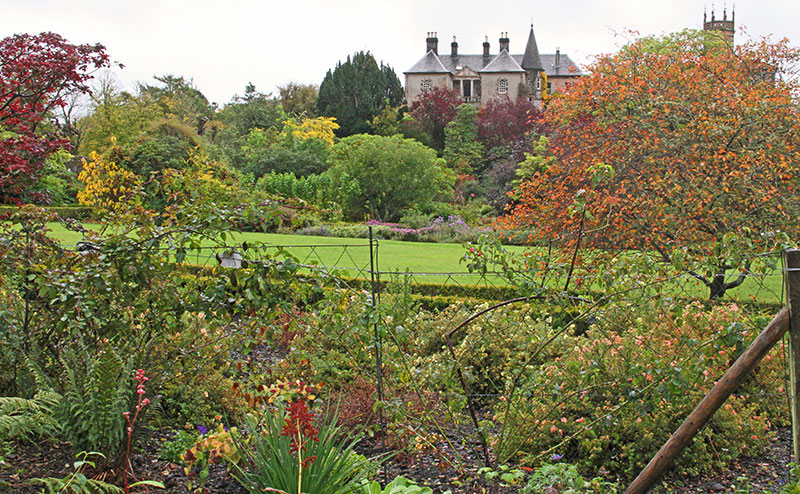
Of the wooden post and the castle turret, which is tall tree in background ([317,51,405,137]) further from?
the wooden post

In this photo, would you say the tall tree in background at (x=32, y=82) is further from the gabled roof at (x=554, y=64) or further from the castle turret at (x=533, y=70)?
the gabled roof at (x=554, y=64)

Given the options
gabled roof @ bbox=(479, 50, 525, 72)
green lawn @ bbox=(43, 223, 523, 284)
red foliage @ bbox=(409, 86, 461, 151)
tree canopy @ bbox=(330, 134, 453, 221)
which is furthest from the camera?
gabled roof @ bbox=(479, 50, 525, 72)

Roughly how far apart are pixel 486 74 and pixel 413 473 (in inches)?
1720

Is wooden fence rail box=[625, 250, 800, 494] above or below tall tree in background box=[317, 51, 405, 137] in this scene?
below

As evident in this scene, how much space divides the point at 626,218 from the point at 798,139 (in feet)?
5.83

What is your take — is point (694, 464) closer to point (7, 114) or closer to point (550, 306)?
point (550, 306)

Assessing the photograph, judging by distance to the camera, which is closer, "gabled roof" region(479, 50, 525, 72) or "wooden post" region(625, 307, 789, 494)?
"wooden post" region(625, 307, 789, 494)

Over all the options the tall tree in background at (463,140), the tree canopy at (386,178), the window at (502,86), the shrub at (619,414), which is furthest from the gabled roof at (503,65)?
the shrub at (619,414)

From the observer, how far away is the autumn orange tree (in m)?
6.20

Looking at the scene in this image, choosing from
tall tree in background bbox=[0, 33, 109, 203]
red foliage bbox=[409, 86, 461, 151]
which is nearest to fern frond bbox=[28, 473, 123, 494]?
tall tree in background bbox=[0, 33, 109, 203]

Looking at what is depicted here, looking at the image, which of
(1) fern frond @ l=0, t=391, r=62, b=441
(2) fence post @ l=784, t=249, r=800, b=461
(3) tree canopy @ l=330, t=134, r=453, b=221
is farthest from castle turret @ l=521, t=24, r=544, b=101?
(1) fern frond @ l=0, t=391, r=62, b=441

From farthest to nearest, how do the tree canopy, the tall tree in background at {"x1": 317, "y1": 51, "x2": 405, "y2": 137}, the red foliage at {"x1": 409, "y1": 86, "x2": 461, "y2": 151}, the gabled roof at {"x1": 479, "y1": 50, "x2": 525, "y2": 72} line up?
the gabled roof at {"x1": 479, "y1": 50, "x2": 525, "y2": 72} < the tall tree in background at {"x1": 317, "y1": 51, "x2": 405, "y2": 137} < the red foliage at {"x1": 409, "y1": 86, "x2": 461, "y2": 151} < the tree canopy

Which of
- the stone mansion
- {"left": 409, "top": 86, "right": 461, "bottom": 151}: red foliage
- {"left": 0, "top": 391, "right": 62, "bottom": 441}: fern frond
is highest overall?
the stone mansion

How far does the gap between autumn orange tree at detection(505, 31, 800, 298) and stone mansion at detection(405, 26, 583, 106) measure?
120 feet
